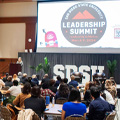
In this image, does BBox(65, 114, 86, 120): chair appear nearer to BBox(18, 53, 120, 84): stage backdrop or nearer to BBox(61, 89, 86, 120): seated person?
BBox(61, 89, 86, 120): seated person

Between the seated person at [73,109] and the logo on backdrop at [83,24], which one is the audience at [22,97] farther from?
the logo on backdrop at [83,24]

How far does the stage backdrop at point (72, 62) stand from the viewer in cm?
1126

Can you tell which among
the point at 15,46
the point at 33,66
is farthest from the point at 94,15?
the point at 15,46

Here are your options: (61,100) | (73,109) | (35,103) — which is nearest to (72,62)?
(61,100)

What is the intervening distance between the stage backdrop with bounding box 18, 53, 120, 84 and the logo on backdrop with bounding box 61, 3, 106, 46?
90 centimetres

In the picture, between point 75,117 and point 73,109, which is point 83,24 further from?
point 75,117

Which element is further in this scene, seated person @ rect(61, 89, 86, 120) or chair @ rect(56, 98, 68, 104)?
chair @ rect(56, 98, 68, 104)

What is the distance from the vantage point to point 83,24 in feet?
38.1

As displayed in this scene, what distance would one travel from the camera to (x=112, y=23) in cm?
1127

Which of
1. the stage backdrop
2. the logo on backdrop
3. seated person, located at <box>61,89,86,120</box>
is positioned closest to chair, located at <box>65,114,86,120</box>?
seated person, located at <box>61,89,86,120</box>

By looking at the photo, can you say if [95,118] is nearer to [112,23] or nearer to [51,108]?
[51,108]

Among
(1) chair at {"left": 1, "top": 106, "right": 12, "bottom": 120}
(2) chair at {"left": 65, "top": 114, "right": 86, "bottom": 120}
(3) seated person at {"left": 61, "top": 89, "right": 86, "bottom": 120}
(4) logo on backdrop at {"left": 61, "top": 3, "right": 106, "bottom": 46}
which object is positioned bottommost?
(1) chair at {"left": 1, "top": 106, "right": 12, "bottom": 120}

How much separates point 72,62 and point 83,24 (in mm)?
2322

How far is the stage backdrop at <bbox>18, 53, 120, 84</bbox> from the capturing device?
11.3 metres
